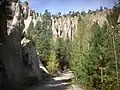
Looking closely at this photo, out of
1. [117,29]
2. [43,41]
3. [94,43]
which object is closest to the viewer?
[117,29]

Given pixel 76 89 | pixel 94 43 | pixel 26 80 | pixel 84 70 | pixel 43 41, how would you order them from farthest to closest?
pixel 43 41
pixel 26 80
pixel 76 89
pixel 84 70
pixel 94 43

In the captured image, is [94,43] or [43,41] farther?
[43,41]

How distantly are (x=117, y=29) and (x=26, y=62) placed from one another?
27.8m

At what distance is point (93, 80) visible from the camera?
33406 millimetres

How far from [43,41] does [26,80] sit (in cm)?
4581

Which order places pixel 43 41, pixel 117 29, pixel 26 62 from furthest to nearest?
pixel 43 41 → pixel 26 62 → pixel 117 29

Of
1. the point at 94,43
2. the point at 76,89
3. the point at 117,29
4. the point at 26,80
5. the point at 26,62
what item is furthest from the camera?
the point at 26,62

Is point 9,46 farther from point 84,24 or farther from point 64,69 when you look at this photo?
point 64,69

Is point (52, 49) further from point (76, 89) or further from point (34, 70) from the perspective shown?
point (76, 89)

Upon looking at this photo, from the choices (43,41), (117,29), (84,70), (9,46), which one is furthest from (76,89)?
(43,41)

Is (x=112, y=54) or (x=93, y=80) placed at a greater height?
(x=112, y=54)

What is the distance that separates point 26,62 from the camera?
5453 cm

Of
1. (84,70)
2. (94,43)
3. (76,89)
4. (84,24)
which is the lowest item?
(76,89)

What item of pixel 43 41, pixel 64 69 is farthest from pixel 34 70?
pixel 64 69
